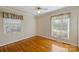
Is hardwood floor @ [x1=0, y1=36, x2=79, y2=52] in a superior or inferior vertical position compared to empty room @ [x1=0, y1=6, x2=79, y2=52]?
inferior

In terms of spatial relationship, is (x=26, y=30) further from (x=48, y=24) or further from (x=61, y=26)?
(x=61, y=26)

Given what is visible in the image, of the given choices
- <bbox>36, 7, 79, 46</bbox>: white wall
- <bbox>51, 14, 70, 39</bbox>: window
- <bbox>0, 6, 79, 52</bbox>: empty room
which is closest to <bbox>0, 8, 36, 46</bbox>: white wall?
<bbox>0, 6, 79, 52</bbox>: empty room

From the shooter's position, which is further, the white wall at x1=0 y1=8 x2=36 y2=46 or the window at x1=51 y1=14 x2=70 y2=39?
the white wall at x1=0 y1=8 x2=36 y2=46

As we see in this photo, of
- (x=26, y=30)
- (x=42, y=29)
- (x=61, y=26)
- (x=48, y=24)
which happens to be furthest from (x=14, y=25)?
(x=61, y=26)

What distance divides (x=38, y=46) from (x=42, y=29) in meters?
0.35

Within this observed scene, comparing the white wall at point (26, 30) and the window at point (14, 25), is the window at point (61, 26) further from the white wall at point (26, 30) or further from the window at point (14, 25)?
the window at point (14, 25)

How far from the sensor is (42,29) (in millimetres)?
1770

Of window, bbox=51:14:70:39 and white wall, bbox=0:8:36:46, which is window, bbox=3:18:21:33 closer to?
white wall, bbox=0:8:36:46

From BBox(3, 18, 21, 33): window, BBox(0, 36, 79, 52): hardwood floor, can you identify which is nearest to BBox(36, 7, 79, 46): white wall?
BBox(0, 36, 79, 52): hardwood floor

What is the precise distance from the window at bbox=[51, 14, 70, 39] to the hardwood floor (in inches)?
5.9

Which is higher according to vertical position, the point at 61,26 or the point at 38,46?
the point at 61,26

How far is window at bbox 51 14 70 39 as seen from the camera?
1.60 metres
